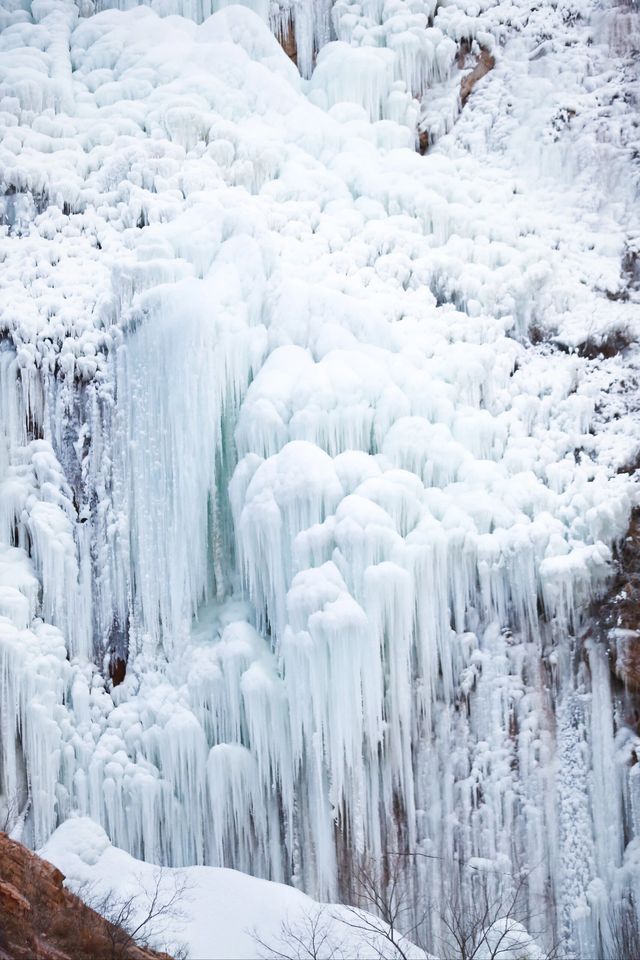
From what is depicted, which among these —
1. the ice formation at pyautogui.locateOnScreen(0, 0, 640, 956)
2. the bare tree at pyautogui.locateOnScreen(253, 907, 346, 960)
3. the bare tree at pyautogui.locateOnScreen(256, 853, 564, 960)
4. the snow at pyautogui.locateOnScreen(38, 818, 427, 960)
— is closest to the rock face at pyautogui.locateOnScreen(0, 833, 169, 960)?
the snow at pyautogui.locateOnScreen(38, 818, 427, 960)

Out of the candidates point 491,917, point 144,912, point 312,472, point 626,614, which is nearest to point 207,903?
point 144,912

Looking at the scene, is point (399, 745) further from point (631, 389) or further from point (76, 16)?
point (76, 16)

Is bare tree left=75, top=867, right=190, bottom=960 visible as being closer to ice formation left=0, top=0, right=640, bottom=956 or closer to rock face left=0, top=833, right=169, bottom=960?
rock face left=0, top=833, right=169, bottom=960

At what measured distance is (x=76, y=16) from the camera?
1722 centimetres

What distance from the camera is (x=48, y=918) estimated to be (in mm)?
9805

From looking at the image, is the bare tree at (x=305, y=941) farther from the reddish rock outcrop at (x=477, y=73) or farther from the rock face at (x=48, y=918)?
the reddish rock outcrop at (x=477, y=73)

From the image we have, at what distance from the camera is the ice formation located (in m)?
12.3

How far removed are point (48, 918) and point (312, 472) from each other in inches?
208

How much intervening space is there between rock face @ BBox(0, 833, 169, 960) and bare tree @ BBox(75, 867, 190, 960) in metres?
0.07

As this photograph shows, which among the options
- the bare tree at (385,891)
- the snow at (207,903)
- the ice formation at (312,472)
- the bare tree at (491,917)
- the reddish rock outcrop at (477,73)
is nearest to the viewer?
the snow at (207,903)

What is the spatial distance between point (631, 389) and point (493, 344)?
5.87 ft

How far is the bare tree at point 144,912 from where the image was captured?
997cm

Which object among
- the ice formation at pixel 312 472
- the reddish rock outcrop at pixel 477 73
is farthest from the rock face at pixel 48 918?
the reddish rock outcrop at pixel 477 73

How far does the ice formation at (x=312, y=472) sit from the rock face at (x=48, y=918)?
7.62 ft
